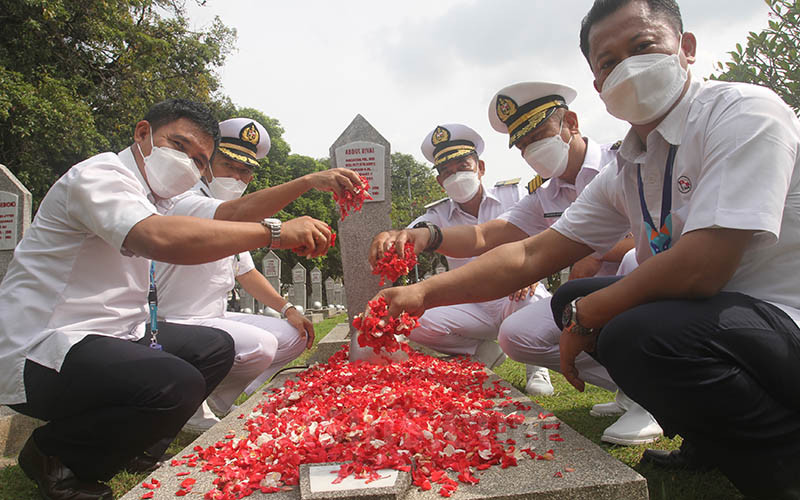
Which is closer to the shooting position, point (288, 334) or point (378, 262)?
point (378, 262)

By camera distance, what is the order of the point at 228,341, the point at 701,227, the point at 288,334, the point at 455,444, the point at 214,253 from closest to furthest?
the point at 701,227
the point at 455,444
the point at 214,253
the point at 228,341
the point at 288,334

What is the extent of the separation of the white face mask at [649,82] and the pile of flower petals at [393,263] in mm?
1731

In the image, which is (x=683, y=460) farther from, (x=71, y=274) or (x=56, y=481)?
(x=71, y=274)

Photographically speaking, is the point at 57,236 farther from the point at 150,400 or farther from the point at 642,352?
the point at 642,352

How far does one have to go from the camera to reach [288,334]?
4180 millimetres

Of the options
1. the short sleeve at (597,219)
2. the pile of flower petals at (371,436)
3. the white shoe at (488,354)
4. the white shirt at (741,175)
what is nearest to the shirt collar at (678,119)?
the white shirt at (741,175)

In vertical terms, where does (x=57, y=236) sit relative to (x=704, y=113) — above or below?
below

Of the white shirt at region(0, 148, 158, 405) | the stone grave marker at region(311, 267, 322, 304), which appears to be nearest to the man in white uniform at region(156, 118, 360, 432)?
the white shirt at region(0, 148, 158, 405)

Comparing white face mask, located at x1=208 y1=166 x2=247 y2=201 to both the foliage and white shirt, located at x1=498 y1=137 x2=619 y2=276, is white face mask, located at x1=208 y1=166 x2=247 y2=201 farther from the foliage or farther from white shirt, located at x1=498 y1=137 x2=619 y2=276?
the foliage

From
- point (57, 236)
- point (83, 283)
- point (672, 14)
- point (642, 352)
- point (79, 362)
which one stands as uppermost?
point (672, 14)

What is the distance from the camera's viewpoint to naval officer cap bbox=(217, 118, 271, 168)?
4.64m

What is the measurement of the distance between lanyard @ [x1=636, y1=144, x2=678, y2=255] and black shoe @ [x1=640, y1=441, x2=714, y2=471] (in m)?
0.88

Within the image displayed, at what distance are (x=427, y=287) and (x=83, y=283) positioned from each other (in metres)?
1.62

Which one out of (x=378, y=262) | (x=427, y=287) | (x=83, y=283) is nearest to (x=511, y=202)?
(x=378, y=262)
